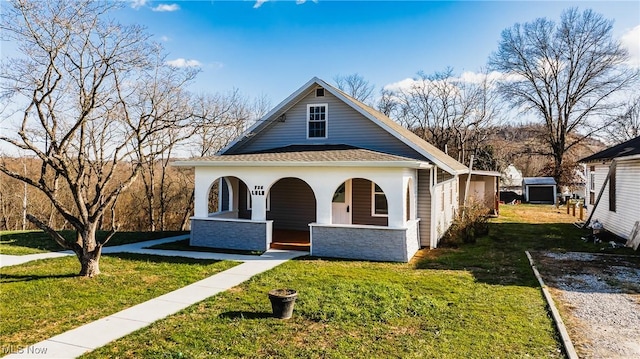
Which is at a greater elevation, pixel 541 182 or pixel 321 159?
pixel 321 159

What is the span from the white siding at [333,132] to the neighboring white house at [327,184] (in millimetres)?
36

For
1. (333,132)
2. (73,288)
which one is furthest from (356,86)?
→ (73,288)

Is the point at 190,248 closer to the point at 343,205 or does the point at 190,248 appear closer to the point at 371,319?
the point at 343,205

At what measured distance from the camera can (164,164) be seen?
24.1 m

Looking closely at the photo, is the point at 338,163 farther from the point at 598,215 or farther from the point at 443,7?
the point at 598,215

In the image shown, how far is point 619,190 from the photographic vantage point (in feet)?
47.7

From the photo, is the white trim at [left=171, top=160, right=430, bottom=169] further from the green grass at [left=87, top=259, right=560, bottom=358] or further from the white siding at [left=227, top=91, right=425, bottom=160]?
the green grass at [left=87, top=259, right=560, bottom=358]

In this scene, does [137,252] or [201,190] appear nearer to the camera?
[137,252]

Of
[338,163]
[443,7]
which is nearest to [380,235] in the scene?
[338,163]

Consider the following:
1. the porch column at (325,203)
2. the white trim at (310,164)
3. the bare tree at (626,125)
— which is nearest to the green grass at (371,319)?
the porch column at (325,203)

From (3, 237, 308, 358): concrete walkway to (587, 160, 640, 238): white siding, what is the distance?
11743 mm

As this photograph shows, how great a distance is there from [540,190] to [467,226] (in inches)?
866

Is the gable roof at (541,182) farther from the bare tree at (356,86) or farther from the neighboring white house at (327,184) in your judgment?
the neighboring white house at (327,184)

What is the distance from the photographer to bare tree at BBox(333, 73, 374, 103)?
4131 centimetres
